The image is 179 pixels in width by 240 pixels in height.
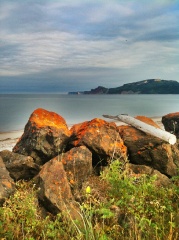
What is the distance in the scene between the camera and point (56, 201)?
7.76 meters

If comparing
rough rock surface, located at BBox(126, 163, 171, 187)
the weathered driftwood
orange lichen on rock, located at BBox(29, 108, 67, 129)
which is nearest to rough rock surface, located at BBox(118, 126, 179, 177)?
the weathered driftwood

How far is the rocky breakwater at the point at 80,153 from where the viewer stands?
949cm

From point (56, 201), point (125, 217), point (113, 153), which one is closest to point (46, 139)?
point (113, 153)

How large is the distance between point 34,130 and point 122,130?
3.38 meters

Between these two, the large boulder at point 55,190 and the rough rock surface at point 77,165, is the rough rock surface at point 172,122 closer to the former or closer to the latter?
the rough rock surface at point 77,165

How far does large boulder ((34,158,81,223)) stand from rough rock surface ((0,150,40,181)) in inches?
50.8

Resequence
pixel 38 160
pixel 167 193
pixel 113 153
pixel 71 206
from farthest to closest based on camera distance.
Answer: pixel 38 160 < pixel 113 153 < pixel 167 193 < pixel 71 206

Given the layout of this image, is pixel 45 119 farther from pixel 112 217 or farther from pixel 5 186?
pixel 112 217

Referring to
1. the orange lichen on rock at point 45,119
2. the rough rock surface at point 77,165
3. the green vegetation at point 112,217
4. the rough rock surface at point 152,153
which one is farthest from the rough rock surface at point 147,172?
the orange lichen on rock at point 45,119

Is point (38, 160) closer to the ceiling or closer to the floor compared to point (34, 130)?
closer to the floor

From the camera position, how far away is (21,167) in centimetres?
1012

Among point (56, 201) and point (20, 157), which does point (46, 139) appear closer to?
point (20, 157)

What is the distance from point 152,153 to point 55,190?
14.9 feet

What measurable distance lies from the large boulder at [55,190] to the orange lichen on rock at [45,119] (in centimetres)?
A: 294
